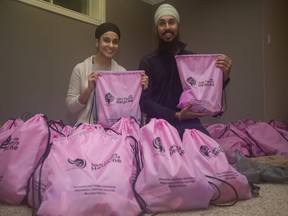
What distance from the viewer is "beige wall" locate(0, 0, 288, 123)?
74.4 inches

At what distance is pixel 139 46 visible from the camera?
2.97 metres

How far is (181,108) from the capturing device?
1.38 metres

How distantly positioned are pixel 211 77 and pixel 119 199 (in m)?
0.79

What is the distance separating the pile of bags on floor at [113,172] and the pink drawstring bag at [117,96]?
0.20 meters

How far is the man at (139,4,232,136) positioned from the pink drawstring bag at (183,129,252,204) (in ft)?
0.92

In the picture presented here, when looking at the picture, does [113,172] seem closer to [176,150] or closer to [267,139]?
[176,150]

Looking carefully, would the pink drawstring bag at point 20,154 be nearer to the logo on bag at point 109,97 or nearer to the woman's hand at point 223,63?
the logo on bag at point 109,97

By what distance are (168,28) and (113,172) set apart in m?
1.01

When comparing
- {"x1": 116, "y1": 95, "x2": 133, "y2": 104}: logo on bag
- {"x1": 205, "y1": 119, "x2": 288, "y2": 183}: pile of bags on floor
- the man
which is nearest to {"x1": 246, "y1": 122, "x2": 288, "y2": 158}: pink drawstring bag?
{"x1": 205, "y1": 119, "x2": 288, "y2": 183}: pile of bags on floor

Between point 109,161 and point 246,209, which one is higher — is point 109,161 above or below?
above

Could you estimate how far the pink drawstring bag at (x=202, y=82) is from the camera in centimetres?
131

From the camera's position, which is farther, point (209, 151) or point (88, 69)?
point (88, 69)

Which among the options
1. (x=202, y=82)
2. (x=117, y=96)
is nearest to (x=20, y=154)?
(x=117, y=96)

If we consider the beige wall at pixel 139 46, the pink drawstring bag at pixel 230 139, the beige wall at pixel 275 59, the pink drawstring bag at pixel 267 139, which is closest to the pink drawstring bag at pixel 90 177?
the pink drawstring bag at pixel 230 139
